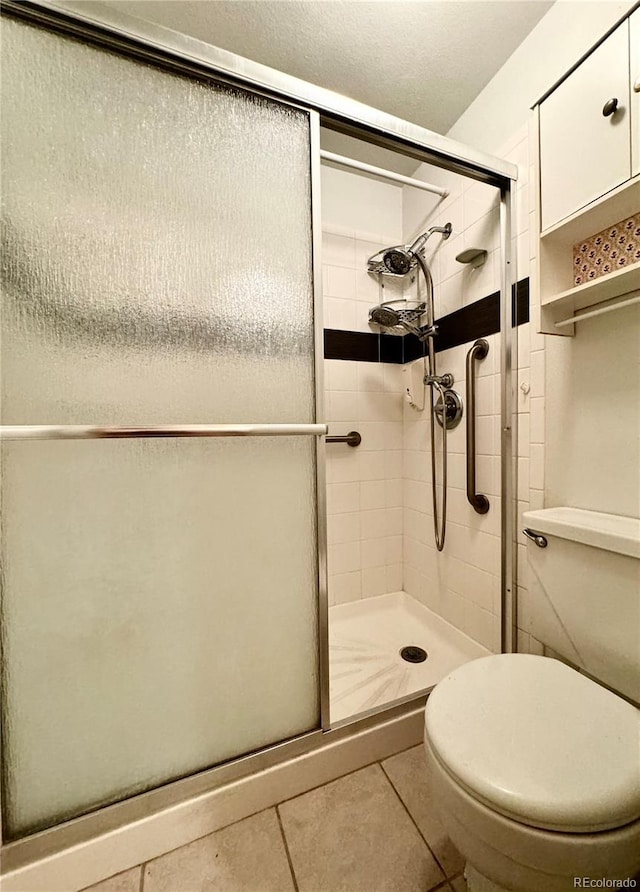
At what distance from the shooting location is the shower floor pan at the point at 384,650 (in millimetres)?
1229

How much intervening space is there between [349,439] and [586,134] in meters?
1.28

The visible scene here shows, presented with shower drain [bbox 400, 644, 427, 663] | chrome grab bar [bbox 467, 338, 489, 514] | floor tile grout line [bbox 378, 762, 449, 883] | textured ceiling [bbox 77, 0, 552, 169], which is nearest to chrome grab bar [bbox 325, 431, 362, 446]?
chrome grab bar [bbox 467, 338, 489, 514]

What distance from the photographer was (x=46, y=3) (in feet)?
2.20

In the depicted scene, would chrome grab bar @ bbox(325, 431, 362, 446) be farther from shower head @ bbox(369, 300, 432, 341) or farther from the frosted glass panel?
the frosted glass panel

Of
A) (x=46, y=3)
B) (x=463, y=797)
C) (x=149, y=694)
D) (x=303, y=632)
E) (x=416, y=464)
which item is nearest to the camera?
(x=463, y=797)

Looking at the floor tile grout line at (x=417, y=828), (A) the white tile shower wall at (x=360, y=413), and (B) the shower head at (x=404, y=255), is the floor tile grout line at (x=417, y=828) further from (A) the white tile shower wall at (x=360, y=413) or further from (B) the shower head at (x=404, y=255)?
(B) the shower head at (x=404, y=255)

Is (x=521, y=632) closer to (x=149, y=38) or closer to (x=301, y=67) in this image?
(x=149, y=38)

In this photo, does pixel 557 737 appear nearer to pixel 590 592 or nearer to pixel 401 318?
pixel 590 592

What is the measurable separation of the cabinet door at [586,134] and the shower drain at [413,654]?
167 centimetres

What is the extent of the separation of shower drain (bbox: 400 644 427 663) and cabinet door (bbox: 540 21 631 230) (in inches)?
65.9

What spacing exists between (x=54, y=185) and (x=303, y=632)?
4.07 ft

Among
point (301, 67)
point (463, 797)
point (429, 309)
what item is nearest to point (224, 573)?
point (463, 797)

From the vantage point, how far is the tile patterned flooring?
0.75 m

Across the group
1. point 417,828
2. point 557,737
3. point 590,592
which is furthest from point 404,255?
point 417,828
